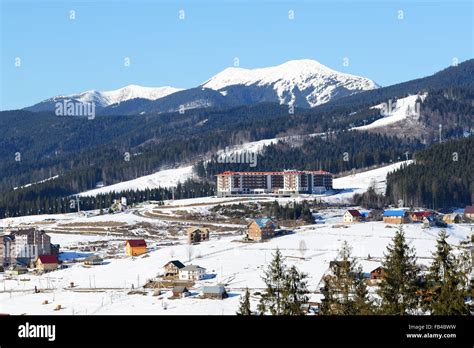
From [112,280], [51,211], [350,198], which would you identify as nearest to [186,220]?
[350,198]

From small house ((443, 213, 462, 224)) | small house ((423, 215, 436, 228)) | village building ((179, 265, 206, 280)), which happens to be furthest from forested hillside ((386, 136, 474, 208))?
village building ((179, 265, 206, 280))

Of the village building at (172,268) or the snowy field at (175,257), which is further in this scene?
the village building at (172,268)

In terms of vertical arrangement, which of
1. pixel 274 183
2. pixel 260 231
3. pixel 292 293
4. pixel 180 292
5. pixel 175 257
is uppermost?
pixel 274 183

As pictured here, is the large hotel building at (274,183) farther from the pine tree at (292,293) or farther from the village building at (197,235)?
the pine tree at (292,293)

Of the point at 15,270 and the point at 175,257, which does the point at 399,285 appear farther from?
the point at 15,270

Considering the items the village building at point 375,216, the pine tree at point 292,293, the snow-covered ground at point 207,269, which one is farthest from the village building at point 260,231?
the pine tree at point 292,293

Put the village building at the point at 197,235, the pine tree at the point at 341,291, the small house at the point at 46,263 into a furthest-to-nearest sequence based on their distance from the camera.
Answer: the village building at the point at 197,235
the small house at the point at 46,263
the pine tree at the point at 341,291

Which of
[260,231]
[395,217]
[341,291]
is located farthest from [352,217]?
[341,291]
